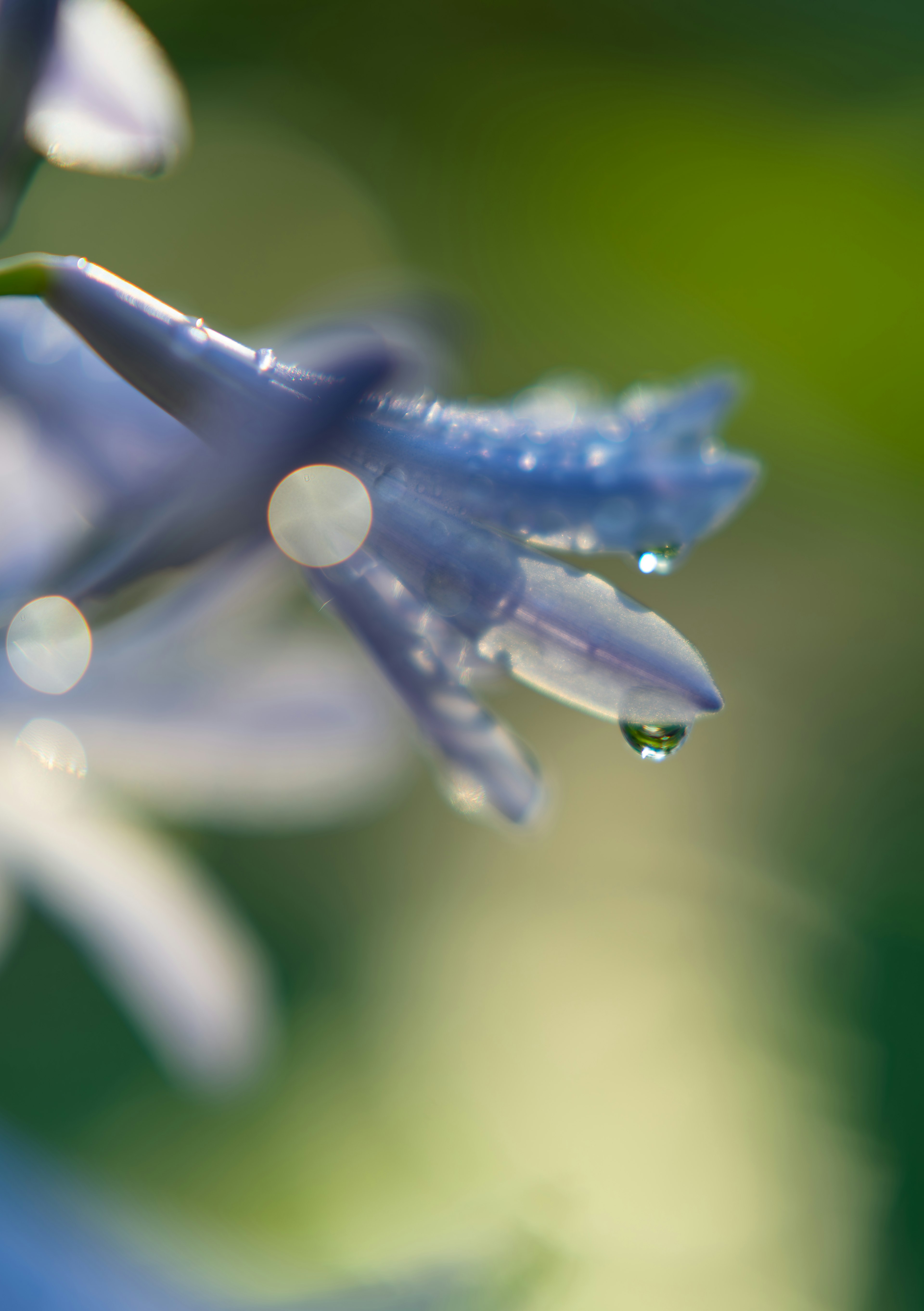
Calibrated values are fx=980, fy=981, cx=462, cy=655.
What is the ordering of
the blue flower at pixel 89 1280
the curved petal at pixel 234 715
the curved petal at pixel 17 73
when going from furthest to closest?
the curved petal at pixel 234 715 < the blue flower at pixel 89 1280 < the curved petal at pixel 17 73

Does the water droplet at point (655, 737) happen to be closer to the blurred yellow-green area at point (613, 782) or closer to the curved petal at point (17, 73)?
the curved petal at point (17, 73)

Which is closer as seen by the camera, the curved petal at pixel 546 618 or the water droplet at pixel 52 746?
the curved petal at pixel 546 618

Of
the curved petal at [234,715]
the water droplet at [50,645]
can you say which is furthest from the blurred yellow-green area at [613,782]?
the water droplet at [50,645]

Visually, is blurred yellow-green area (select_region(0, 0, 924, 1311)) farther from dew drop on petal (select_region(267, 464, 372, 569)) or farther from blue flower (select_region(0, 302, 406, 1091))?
dew drop on petal (select_region(267, 464, 372, 569))

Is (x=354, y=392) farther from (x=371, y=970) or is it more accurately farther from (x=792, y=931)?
(x=792, y=931)

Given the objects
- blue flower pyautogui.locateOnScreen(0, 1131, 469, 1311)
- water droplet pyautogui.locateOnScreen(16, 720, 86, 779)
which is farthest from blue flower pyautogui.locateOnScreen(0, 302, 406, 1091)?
blue flower pyautogui.locateOnScreen(0, 1131, 469, 1311)
